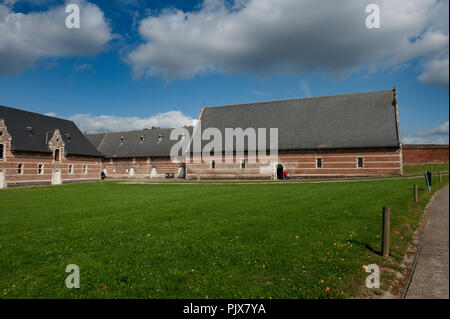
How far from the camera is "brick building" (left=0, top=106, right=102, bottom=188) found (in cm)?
3228

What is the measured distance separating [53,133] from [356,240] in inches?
1665

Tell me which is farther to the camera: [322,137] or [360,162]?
[322,137]

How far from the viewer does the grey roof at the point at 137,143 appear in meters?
47.3

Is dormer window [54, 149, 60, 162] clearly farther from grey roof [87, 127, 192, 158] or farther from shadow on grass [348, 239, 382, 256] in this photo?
shadow on grass [348, 239, 382, 256]

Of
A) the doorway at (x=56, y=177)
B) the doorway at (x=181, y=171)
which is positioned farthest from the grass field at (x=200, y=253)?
the doorway at (x=181, y=171)

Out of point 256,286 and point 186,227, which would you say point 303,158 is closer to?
point 186,227

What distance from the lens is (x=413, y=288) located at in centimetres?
462

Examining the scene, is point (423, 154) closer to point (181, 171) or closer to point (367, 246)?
point (181, 171)

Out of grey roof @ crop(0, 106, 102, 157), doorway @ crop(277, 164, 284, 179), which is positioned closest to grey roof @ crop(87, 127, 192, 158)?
grey roof @ crop(0, 106, 102, 157)

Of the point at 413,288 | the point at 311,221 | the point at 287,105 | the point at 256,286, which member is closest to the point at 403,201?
the point at 311,221

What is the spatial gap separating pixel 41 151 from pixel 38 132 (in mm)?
3093

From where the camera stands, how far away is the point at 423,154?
39.3 m

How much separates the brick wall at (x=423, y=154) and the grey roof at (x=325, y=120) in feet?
34.9

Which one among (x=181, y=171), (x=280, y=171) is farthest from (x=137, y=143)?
(x=280, y=171)
